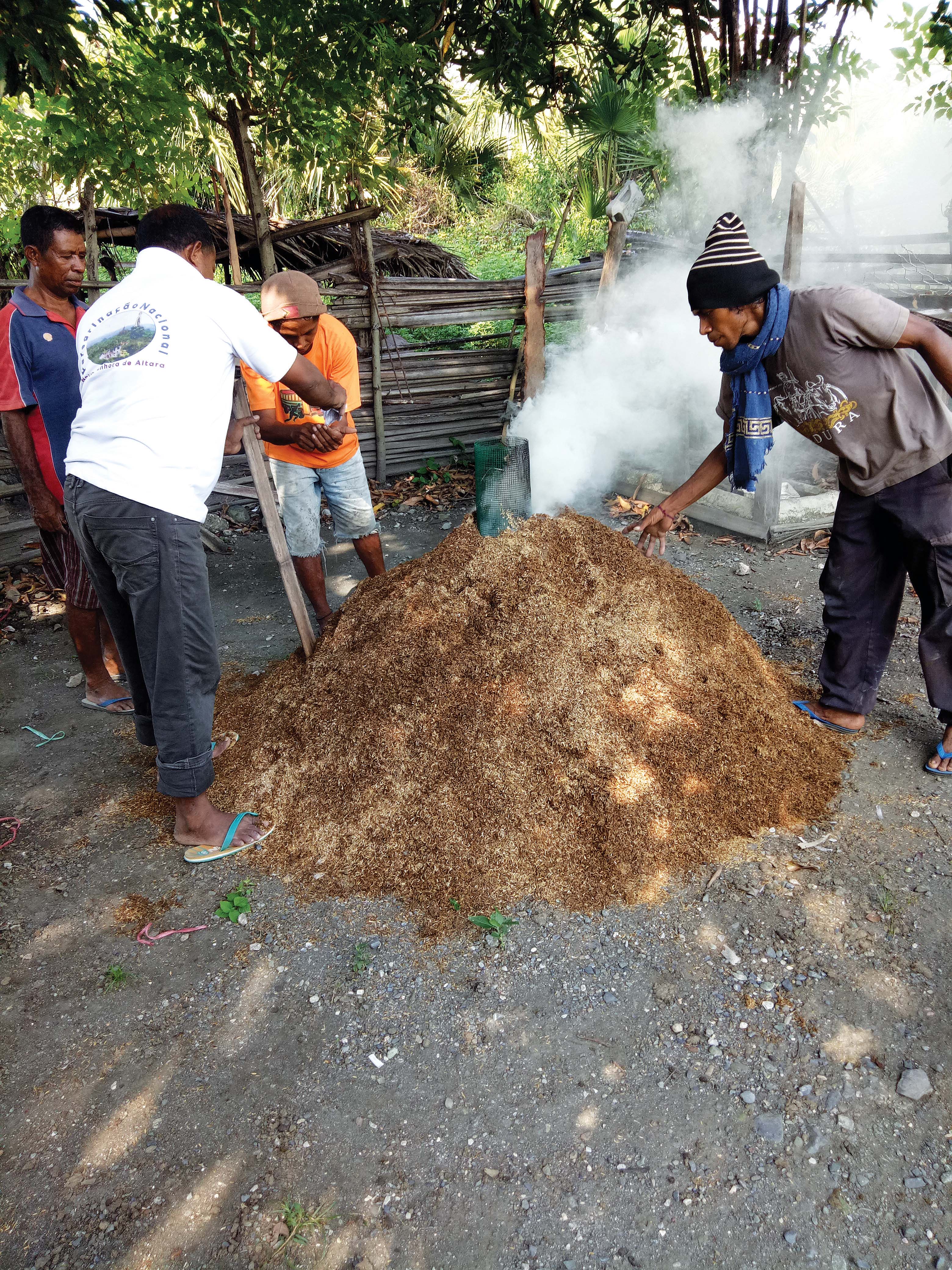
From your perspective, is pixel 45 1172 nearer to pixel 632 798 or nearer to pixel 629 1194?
pixel 629 1194

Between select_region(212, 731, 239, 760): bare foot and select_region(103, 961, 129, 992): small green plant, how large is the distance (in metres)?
0.89

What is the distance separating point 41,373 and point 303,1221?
3.00 m

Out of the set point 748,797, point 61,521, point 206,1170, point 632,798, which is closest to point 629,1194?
point 206,1170

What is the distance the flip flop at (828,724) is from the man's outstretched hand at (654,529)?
81 cm

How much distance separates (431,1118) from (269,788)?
128 cm

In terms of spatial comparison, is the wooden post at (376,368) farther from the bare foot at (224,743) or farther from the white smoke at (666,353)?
the bare foot at (224,743)

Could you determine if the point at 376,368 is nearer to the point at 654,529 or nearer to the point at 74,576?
the point at 74,576

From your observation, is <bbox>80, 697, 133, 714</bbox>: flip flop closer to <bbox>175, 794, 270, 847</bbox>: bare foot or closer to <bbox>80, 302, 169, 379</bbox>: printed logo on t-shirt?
<bbox>175, 794, 270, 847</bbox>: bare foot

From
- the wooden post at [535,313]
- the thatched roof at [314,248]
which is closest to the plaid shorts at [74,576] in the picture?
the thatched roof at [314,248]

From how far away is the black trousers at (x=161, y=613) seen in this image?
2.09 m

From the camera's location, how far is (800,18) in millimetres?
5109

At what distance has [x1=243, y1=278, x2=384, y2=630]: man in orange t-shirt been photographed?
10.5ft

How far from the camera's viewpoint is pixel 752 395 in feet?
8.21

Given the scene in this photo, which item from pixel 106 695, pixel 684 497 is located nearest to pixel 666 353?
pixel 684 497
